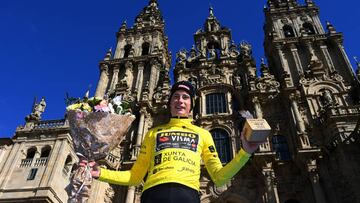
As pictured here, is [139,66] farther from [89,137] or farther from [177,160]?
[177,160]

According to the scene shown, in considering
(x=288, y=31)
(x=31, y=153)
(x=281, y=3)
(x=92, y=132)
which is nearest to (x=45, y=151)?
(x=31, y=153)

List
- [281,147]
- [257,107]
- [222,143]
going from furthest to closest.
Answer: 1. [257,107]
2. [222,143]
3. [281,147]

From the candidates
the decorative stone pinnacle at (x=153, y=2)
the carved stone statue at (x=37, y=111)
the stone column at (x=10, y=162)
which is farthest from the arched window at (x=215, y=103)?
the decorative stone pinnacle at (x=153, y=2)

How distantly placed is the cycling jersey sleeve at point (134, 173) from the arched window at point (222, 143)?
1468 cm

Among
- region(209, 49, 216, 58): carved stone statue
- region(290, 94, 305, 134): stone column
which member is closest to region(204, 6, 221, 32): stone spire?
region(209, 49, 216, 58): carved stone statue

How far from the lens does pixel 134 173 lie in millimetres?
3988

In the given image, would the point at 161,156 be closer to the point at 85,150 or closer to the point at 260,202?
the point at 85,150

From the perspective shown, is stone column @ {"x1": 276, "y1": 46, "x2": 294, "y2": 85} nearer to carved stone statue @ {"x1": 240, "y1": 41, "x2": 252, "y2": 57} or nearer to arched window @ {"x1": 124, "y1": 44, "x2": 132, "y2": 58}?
carved stone statue @ {"x1": 240, "y1": 41, "x2": 252, "y2": 57}

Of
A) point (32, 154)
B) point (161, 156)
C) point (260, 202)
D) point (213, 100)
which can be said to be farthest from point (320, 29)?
point (161, 156)

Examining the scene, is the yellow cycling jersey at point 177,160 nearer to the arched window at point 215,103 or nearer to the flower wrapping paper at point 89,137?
the flower wrapping paper at point 89,137

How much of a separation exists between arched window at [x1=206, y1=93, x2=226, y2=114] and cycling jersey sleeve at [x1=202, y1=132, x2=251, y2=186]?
16853 millimetres

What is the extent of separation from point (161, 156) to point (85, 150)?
1.00m

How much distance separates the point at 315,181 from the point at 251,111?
249 inches

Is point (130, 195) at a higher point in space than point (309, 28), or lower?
lower
